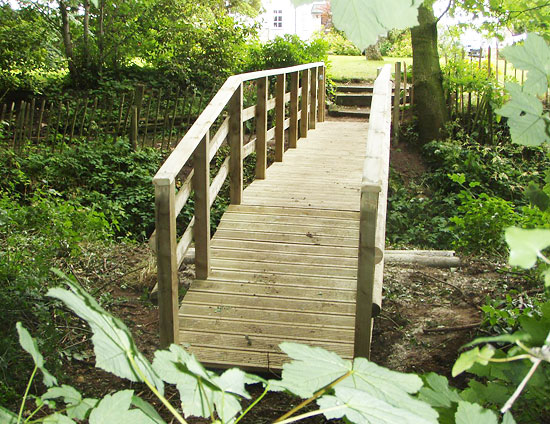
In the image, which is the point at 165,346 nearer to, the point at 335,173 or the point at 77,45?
the point at 335,173

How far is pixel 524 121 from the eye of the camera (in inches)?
35.5

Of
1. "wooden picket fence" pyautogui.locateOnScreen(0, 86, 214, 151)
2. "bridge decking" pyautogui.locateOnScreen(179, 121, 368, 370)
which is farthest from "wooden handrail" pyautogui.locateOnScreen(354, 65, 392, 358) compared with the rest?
"wooden picket fence" pyautogui.locateOnScreen(0, 86, 214, 151)

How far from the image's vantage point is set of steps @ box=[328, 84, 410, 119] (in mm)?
11734

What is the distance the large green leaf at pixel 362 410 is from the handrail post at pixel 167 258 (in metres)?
2.41

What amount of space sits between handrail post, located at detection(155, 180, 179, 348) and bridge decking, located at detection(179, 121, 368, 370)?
18 centimetres

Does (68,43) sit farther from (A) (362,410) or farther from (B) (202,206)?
(A) (362,410)

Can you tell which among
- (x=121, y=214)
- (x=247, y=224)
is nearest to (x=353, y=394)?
(x=247, y=224)

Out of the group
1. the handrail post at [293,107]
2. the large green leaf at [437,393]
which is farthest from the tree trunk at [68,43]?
the large green leaf at [437,393]

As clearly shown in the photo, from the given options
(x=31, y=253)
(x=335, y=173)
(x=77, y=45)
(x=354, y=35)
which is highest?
(x=77, y=45)

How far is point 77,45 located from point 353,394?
43.9 feet

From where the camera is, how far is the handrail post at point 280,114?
5.99m

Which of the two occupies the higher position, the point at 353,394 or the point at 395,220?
the point at 353,394

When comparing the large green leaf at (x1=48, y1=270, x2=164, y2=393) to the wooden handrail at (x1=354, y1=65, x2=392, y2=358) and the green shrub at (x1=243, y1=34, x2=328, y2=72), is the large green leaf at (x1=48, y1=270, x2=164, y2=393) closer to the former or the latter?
the wooden handrail at (x1=354, y1=65, x2=392, y2=358)

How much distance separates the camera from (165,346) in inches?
125
